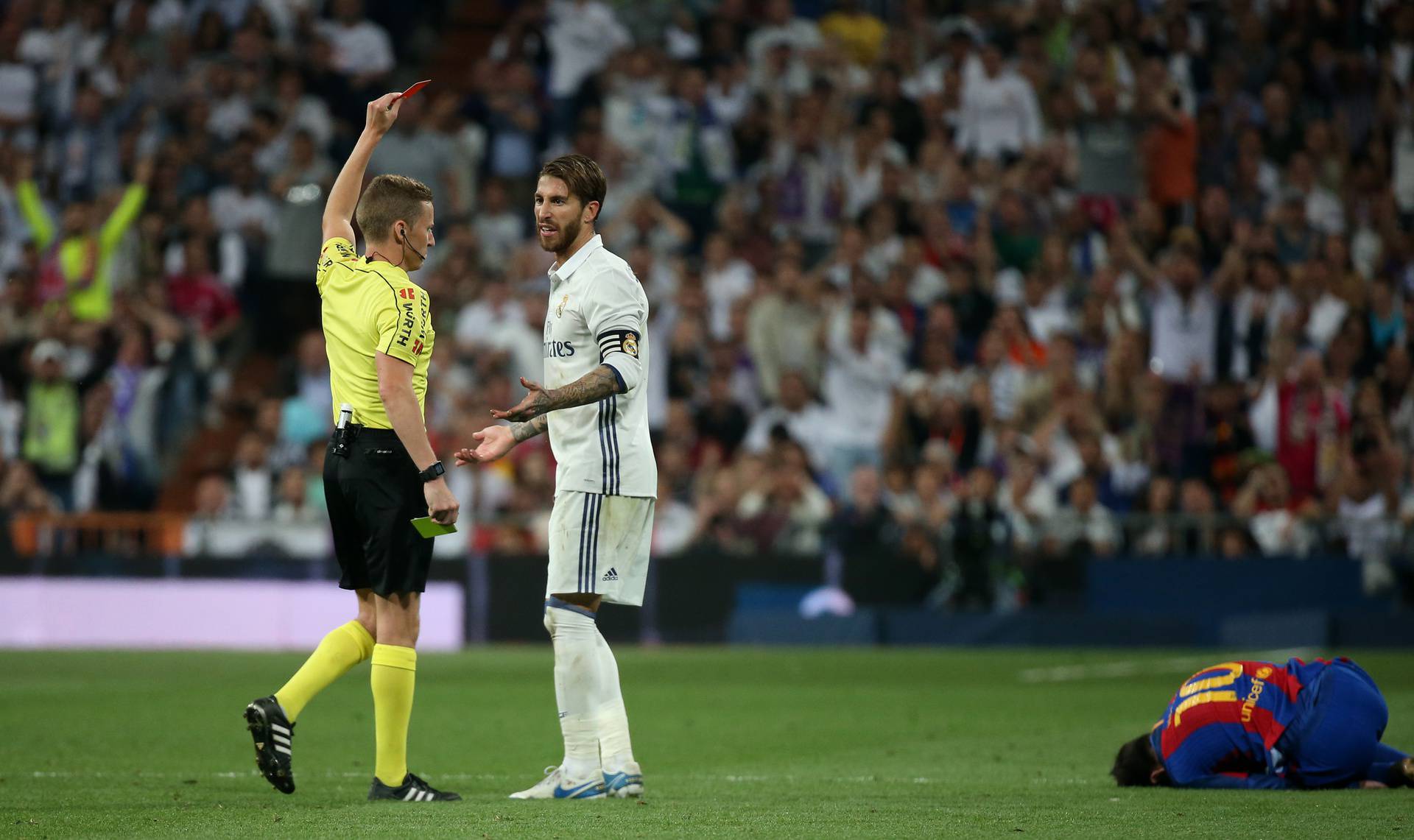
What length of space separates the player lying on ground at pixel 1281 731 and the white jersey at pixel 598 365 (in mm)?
2310

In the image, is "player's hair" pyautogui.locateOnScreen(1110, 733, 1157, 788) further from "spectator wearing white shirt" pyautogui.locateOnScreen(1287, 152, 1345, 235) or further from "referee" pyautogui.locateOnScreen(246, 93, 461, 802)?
"spectator wearing white shirt" pyautogui.locateOnScreen(1287, 152, 1345, 235)

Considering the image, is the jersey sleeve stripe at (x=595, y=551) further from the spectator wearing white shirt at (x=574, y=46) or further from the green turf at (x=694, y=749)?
the spectator wearing white shirt at (x=574, y=46)

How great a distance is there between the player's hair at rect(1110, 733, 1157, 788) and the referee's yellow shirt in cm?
315

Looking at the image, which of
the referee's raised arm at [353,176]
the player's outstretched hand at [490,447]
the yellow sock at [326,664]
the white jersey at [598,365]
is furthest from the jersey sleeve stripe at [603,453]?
the referee's raised arm at [353,176]

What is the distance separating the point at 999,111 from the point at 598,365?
14.8m

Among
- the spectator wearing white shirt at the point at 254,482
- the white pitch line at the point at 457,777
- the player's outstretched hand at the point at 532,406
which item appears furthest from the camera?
the spectator wearing white shirt at the point at 254,482

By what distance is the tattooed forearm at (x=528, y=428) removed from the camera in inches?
284

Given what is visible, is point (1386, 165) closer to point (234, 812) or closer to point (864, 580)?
point (864, 580)

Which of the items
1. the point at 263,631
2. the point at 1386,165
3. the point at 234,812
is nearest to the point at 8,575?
the point at 263,631

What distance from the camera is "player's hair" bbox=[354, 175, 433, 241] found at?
746cm

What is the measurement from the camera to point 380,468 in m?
7.31

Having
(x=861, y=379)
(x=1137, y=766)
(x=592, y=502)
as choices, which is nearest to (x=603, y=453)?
(x=592, y=502)

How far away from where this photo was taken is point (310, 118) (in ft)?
69.9

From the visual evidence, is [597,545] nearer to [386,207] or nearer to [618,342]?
[618,342]
